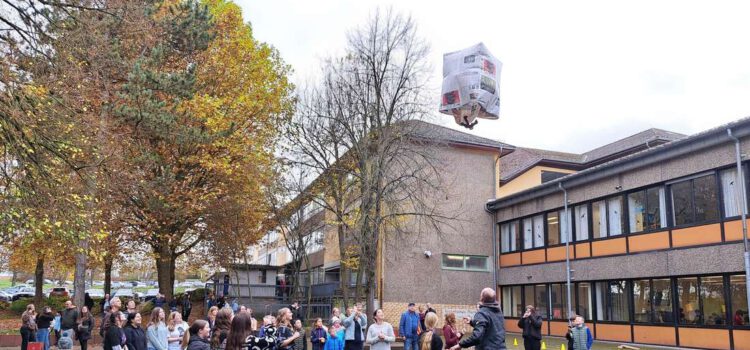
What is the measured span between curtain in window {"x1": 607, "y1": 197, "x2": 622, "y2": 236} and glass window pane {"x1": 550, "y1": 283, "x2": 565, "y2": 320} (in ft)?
13.7

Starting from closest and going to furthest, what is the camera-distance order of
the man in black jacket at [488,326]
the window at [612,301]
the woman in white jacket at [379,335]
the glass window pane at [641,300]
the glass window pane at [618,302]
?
1. the man in black jacket at [488,326]
2. the woman in white jacket at [379,335]
3. the glass window pane at [641,300]
4. the glass window pane at [618,302]
5. the window at [612,301]

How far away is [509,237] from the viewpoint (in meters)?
33.0

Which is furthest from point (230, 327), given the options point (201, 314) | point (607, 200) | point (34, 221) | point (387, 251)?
point (201, 314)

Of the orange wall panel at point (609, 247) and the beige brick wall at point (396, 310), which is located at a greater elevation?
the orange wall panel at point (609, 247)

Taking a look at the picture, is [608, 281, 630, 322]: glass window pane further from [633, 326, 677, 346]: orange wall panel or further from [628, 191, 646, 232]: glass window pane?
[628, 191, 646, 232]: glass window pane

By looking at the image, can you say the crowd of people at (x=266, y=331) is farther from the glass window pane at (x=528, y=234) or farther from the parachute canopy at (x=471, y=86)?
the glass window pane at (x=528, y=234)

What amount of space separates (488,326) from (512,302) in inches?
999

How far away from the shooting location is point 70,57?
11727 millimetres

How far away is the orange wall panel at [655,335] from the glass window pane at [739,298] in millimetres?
2609

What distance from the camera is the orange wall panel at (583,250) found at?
26678mm

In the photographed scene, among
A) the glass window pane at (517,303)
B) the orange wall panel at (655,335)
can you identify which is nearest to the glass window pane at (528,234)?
the glass window pane at (517,303)

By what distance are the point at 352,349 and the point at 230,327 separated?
7.81 meters

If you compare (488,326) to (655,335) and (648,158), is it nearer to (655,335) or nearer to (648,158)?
(655,335)

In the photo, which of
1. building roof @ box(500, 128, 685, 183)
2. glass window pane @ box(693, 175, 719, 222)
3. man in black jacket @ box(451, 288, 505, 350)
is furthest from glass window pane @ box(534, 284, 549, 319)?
man in black jacket @ box(451, 288, 505, 350)
